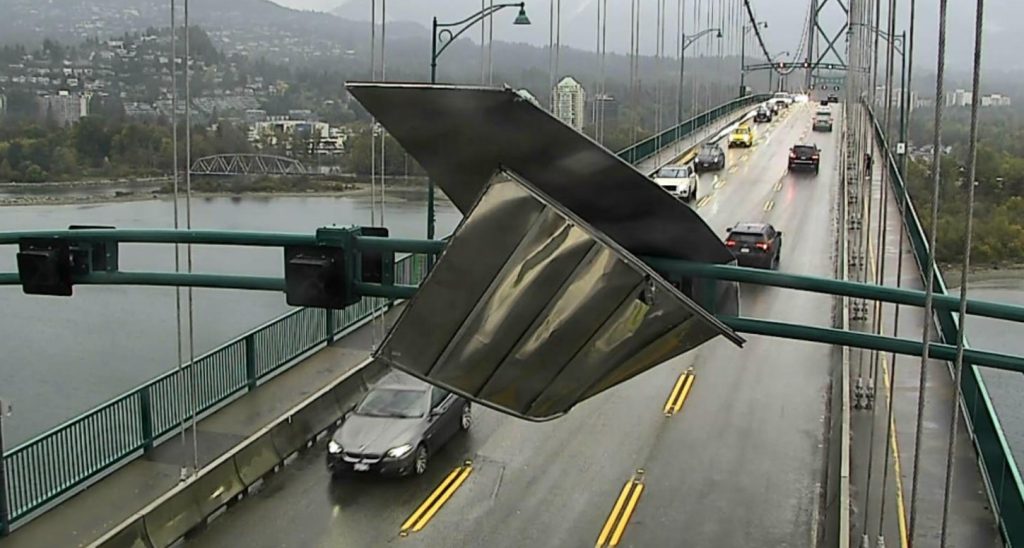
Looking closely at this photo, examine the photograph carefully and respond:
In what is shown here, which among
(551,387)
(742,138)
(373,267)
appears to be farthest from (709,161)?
(551,387)

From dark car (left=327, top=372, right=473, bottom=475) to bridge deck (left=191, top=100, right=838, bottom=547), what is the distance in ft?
1.04

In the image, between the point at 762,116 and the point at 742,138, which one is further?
the point at 762,116

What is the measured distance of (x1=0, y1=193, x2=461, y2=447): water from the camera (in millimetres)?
18984

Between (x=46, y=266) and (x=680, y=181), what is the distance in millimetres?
36212

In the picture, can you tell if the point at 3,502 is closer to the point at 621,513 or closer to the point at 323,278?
the point at 621,513

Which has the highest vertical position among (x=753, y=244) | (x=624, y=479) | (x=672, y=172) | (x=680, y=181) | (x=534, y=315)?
(x=534, y=315)

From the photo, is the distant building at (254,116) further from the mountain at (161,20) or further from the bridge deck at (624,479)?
the bridge deck at (624,479)

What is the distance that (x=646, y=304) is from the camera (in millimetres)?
4711

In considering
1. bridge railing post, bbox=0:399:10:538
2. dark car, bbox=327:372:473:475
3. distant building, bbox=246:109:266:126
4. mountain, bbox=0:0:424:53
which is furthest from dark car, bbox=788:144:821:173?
bridge railing post, bbox=0:399:10:538

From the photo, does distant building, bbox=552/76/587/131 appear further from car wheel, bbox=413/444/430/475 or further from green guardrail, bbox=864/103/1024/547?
car wheel, bbox=413/444/430/475

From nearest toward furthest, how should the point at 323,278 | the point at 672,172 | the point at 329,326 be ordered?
the point at 323,278
the point at 329,326
the point at 672,172

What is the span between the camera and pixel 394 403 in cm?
1795

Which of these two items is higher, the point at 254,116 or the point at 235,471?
the point at 254,116

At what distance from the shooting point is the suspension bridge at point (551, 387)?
4.95 m
